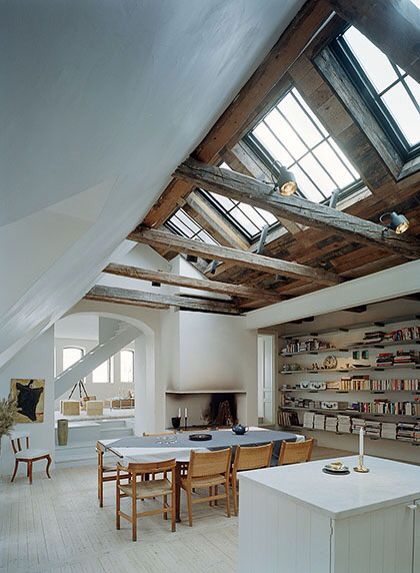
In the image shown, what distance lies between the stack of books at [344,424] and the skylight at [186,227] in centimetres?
396

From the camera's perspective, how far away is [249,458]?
4.83m

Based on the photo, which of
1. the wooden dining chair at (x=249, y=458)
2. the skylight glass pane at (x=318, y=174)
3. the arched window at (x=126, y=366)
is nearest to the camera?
the wooden dining chair at (x=249, y=458)

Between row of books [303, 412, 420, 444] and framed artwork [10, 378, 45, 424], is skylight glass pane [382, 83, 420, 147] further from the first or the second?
framed artwork [10, 378, 45, 424]

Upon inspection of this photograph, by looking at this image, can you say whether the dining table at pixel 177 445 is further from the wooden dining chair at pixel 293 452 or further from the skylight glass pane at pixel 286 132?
the skylight glass pane at pixel 286 132

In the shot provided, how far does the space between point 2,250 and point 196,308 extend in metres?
6.47

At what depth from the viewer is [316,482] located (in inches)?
109

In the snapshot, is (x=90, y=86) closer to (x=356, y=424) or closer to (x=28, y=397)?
(x=28, y=397)

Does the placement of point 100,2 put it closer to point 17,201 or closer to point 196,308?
point 17,201

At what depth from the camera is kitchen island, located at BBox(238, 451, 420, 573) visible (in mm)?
2264

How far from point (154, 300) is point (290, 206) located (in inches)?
164

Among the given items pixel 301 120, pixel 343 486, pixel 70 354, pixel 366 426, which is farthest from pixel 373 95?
pixel 70 354

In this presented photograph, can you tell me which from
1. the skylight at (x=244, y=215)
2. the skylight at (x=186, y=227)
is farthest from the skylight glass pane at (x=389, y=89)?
the skylight at (x=186, y=227)

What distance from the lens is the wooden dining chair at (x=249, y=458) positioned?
4805 millimetres

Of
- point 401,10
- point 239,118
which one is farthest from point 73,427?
point 401,10
